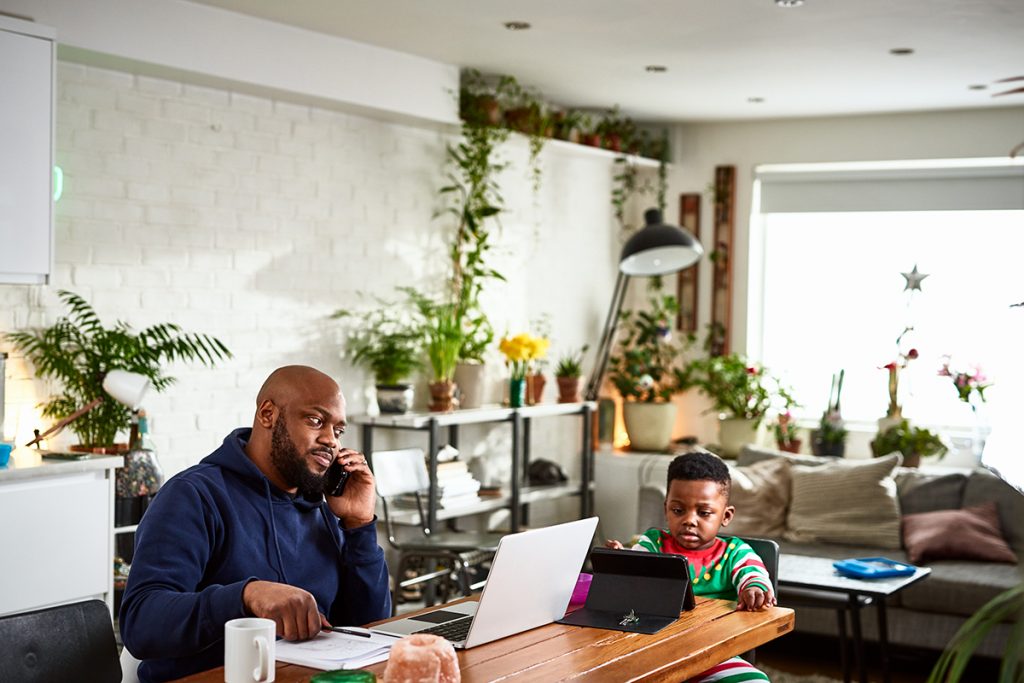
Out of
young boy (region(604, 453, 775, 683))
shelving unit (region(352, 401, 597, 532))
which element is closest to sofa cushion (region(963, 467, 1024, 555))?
shelving unit (region(352, 401, 597, 532))

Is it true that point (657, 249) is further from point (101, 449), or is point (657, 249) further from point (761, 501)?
point (101, 449)

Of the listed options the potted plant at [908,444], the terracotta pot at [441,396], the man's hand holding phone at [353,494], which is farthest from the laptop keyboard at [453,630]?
the potted plant at [908,444]

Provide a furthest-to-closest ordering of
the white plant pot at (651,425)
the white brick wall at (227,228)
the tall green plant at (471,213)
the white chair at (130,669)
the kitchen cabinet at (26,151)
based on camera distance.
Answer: the white plant pot at (651,425) → the tall green plant at (471,213) → the white brick wall at (227,228) → the kitchen cabinet at (26,151) → the white chair at (130,669)

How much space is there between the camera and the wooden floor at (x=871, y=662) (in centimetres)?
483

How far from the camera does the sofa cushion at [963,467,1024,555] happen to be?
5117mm

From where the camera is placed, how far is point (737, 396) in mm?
6707

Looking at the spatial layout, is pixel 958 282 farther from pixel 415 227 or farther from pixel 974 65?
pixel 415 227

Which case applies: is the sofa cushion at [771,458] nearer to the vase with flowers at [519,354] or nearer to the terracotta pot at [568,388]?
the terracotta pot at [568,388]

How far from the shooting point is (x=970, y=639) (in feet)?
4.31

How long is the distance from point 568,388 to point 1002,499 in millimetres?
2163

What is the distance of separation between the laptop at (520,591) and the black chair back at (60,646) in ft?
1.59

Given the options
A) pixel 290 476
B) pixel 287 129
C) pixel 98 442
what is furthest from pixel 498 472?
pixel 290 476

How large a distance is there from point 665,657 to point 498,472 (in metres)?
4.20

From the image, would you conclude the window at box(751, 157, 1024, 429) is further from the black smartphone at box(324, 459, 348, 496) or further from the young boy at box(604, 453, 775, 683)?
the black smartphone at box(324, 459, 348, 496)
